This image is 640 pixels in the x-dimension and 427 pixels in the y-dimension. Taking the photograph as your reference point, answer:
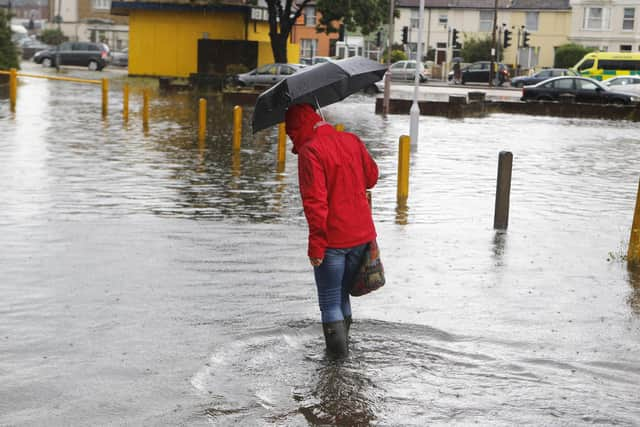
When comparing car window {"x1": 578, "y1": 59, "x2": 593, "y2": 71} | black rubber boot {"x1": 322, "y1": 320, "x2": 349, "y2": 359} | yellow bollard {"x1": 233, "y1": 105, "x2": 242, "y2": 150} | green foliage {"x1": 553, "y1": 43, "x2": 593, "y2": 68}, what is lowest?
black rubber boot {"x1": 322, "y1": 320, "x2": 349, "y2": 359}

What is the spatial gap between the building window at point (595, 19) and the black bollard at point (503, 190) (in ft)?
216

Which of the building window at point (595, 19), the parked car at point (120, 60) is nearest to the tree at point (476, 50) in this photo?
the building window at point (595, 19)

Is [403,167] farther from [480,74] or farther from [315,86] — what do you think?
[480,74]

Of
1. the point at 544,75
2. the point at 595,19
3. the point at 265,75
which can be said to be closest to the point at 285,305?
the point at 265,75

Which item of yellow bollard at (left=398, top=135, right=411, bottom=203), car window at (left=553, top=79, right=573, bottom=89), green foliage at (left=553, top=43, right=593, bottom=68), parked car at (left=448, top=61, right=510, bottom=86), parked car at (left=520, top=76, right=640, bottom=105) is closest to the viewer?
yellow bollard at (left=398, top=135, right=411, bottom=203)

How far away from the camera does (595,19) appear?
72.7 metres

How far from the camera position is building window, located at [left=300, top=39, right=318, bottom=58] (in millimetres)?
85000

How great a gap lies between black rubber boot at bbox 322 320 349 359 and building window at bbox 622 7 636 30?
231 ft

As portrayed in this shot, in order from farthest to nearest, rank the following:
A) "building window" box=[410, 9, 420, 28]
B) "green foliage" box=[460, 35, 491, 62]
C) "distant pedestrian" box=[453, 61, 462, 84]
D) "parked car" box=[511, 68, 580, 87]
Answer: "building window" box=[410, 9, 420, 28]
"green foliage" box=[460, 35, 491, 62]
"distant pedestrian" box=[453, 61, 462, 84]
"parked car" box=[511, 68, 580, 87]

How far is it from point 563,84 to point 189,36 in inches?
894

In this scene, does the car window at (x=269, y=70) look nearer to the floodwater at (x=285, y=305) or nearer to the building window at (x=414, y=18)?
the floodwater at (x=285, y=305)

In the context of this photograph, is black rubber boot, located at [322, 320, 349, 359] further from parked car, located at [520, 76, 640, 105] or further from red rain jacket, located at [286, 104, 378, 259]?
parked car, located at [520, 76, 640, 105]

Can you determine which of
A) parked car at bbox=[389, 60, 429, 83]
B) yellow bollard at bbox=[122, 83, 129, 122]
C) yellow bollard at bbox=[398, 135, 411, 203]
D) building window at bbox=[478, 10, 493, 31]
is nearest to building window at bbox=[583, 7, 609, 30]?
building window at bbox=[478, 10, 493, 31]

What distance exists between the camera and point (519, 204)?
12.8m
